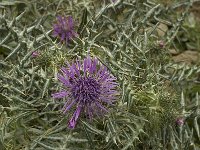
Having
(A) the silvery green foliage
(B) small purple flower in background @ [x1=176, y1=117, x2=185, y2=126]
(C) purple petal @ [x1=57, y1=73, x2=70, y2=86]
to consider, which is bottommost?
(B) small purple flower in background @ [x1=176, y1=117, x2=185, y2=126]

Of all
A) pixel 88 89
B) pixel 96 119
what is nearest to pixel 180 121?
pixel 96 119

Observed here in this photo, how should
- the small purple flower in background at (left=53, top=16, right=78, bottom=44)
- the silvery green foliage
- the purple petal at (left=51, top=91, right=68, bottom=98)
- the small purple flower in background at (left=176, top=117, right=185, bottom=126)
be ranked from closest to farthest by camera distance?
the purple petal at (left=51, top=91, right=68, bottom=98) → the silvery green foliage → the small purple flower in background at (left=176, top=117, right=185, bottom=126) → the small purple flower in background at (left=53, top=16, right=78, bottom=44)

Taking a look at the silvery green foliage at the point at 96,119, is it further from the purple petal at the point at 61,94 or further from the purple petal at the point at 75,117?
the purple petal at the point at 61,94

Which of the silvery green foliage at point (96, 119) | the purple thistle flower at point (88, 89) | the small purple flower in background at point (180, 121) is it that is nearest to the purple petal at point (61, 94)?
the purple thistle flower at point (88, 89)

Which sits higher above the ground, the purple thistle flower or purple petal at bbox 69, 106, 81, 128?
the purple thistle flower

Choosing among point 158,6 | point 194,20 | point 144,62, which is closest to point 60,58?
point 144,62

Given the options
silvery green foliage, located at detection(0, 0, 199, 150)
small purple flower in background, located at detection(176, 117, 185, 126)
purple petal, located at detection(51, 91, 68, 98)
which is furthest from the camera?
small purple flower in background, located at detection(176, 117, 185, 126)

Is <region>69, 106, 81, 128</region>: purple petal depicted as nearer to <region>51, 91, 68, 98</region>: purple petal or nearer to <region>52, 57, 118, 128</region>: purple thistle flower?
<region>52, 57, 118, 128</region>: purple thistle flower

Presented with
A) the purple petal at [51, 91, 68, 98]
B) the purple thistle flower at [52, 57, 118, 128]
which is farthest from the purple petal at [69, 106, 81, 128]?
the purple petal at [51, 91, 68, 98]

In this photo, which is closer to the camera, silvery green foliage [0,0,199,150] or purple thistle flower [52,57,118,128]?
purple thistle flower [52,57,118,128]
